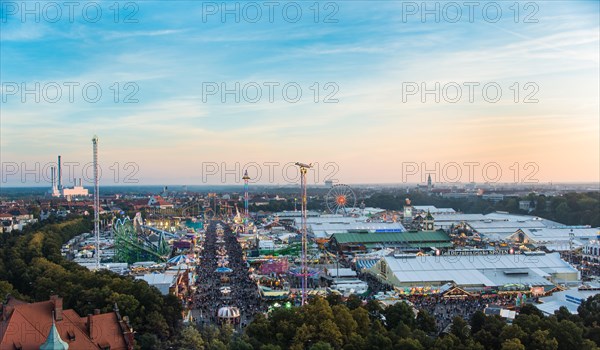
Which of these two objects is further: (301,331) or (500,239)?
(500,239)

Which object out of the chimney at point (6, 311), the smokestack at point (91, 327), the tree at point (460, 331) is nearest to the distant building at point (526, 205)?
the tree at point (460, 331)

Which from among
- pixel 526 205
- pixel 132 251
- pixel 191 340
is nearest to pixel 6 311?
pixel 191 340

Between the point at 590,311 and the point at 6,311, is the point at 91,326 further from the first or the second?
the point at 590,311

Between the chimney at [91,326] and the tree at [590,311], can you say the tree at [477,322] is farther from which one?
the chimney at [91,326]

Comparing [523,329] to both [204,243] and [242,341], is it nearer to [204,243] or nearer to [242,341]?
[242,341]

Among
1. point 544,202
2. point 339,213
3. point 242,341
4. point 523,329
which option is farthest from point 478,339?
point 544,202

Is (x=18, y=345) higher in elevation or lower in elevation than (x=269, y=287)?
higher
